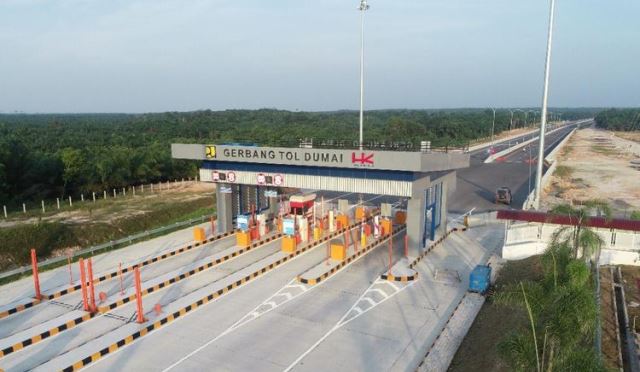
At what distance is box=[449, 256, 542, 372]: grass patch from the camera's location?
9961 mm

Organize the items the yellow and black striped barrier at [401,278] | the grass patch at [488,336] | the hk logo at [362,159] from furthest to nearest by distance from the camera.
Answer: the hk logo at [362,159] < the yellow and black striped barrier at [401,278] < the grass patch at [488,336]

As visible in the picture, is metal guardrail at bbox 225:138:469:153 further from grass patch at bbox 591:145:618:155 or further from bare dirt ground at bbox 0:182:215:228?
grass patch at bbox 591:145:618:155

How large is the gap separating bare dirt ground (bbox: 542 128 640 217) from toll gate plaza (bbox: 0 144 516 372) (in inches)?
467

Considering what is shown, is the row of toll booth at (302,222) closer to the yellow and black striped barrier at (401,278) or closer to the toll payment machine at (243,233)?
the toll payment machine at (243,233)

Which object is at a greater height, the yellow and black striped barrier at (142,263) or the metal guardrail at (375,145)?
the metal guardrail at (375,145)

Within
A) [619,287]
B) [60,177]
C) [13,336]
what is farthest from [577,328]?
[60,177]

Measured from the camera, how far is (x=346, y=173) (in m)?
18.0

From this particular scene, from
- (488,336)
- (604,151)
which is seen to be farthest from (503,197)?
(604,151)

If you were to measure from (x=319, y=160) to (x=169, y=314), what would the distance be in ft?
24.9

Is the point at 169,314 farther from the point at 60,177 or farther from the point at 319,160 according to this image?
the point at 60,177

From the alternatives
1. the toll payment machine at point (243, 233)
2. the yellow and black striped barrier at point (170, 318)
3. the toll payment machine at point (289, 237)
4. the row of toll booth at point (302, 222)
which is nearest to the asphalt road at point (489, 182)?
the row of toll booth at point (302, 222)

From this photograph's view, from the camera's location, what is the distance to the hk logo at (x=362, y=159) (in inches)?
648

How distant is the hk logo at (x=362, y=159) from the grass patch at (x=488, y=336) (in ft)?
18.8

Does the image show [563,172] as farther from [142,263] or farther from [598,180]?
[142,263]
